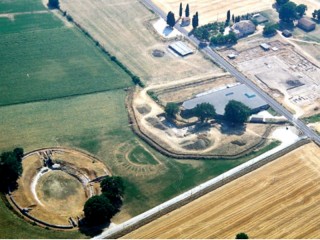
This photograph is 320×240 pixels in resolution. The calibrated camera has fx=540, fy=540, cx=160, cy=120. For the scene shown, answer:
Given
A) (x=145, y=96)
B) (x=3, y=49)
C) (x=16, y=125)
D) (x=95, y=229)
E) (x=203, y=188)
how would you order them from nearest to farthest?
(x=95, y=229) → (x=203, y=188) → (x=16, y=125) → (x=145, y=96) → (x=3, y=49)

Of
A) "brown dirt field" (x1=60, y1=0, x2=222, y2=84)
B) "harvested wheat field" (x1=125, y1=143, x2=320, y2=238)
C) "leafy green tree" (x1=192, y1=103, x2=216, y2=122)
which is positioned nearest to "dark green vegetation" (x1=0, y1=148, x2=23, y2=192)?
"harvested wheat field" (x1=125, y1=143, x2=320, y2=238)

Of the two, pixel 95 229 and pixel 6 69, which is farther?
pixel 6 69

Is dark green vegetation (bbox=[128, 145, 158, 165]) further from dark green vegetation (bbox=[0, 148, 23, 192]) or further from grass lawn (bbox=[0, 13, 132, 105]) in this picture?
grass lawn (bbox=[0, 13, 132, 105])

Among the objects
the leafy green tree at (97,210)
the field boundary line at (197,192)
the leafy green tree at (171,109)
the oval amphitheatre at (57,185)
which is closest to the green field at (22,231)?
the oval amphitheatre at (57,185)

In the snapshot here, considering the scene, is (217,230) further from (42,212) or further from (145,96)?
(145,96)

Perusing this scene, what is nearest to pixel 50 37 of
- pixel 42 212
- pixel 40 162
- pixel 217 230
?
pixel 40 162

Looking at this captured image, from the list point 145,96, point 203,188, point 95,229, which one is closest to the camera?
point 95,229

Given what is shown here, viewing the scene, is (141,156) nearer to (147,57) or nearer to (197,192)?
(197,192)
